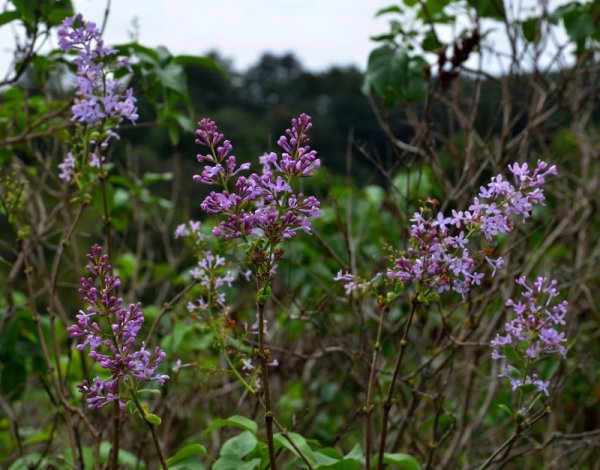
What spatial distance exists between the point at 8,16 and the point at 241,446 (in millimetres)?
1449

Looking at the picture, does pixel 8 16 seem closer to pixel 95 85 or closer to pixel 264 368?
pixel 95 85

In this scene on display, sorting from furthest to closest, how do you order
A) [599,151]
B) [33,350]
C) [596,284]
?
[596,284] → [599,151] → [33,350]

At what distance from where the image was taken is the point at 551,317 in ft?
4.76

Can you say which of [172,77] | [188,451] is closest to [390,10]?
[172,77]

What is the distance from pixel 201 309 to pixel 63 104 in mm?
1262

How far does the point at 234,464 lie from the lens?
1.63 metres

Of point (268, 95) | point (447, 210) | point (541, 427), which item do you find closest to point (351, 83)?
point (268, 95)

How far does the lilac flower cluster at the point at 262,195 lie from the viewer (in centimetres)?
122

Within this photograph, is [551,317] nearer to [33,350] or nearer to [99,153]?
[99,153]

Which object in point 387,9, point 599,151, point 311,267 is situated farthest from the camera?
point 599,151

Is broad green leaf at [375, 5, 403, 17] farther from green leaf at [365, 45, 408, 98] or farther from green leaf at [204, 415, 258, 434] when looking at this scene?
green leaf at [204, 415, 258, 434]

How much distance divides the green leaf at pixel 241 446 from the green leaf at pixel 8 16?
4.65ft

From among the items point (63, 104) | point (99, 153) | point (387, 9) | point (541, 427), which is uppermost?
point (387, 9)

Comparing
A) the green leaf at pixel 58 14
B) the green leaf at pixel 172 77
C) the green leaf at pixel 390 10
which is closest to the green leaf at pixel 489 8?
the green leaf at pixel 390 10
